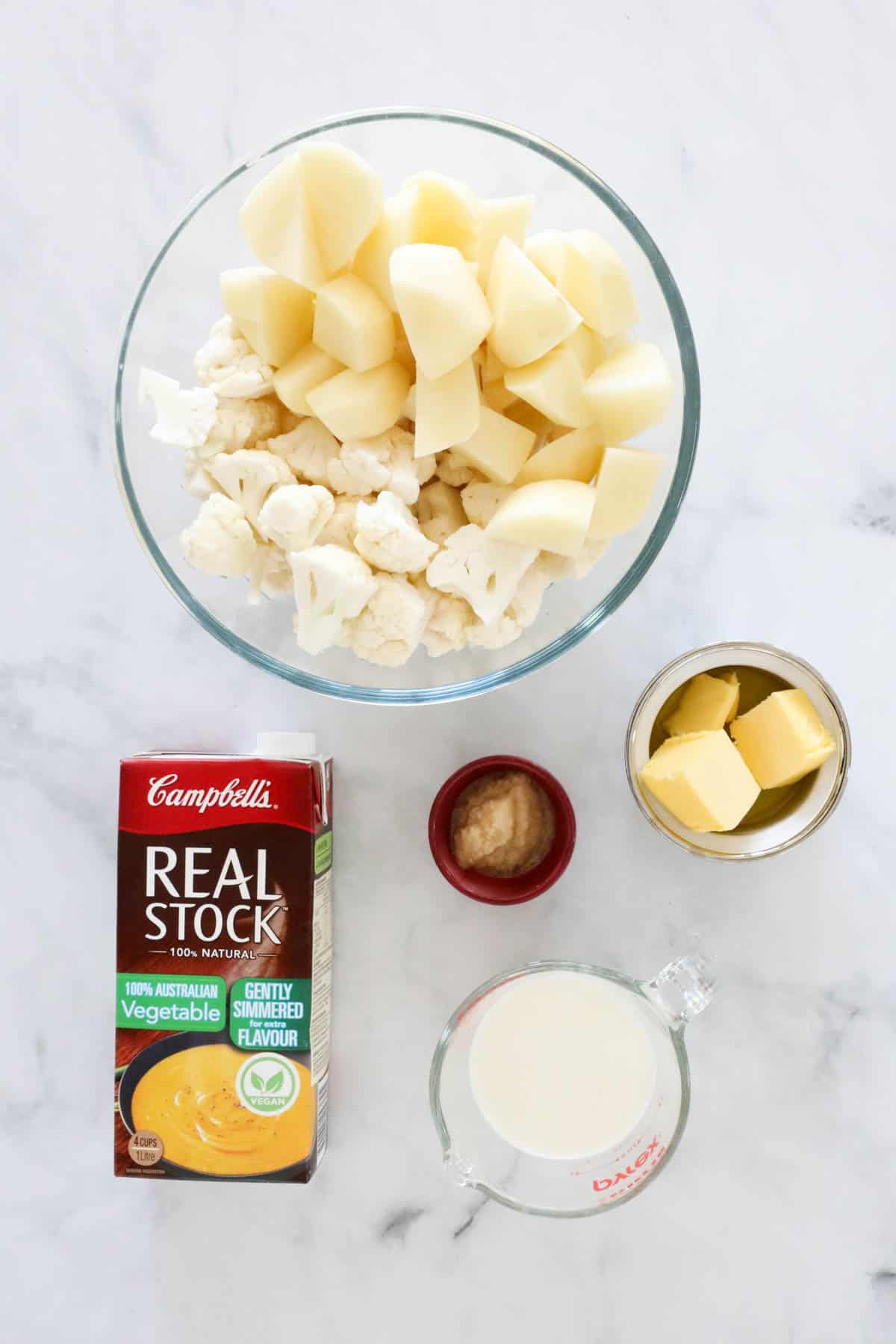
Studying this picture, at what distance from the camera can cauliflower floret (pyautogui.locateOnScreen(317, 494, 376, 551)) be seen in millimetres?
956

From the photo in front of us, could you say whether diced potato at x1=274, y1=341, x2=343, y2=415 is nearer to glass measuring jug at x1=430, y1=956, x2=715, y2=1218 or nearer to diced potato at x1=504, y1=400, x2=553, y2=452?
diced potato at x1=504, y1=400, x2=553, y2=452

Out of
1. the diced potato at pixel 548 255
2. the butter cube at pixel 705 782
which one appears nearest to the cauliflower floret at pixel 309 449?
the diced potato at pixel 548 255

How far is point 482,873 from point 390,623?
42 centimetres

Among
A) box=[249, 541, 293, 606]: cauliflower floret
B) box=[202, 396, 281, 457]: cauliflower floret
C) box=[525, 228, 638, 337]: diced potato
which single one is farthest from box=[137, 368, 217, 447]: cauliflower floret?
box=[525, 228, 638, 337]: diced potato

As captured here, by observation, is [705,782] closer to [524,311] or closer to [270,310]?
[524,311]

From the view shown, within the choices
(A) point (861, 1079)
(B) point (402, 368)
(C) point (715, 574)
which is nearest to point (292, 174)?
(B) point (402, 368)

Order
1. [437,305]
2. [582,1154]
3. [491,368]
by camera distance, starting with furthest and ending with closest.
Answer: [582,1154] < [491,368] < [437,305]

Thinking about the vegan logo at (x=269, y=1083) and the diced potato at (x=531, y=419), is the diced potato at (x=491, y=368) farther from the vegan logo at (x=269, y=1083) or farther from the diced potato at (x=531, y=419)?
the vegan logo at (x=269, y=1083)

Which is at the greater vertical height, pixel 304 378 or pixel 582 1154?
pixel 304 378

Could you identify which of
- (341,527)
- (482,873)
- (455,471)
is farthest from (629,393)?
(482,873)

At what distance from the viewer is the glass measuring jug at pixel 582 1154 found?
47.8 inches

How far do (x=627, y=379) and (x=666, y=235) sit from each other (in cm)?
42

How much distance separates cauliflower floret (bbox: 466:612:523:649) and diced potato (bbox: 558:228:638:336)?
0.28 metres

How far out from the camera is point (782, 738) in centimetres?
117
